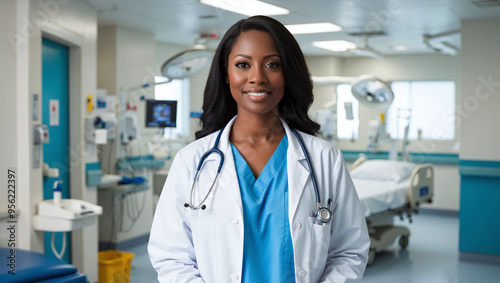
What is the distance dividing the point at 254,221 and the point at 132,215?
4641 mm

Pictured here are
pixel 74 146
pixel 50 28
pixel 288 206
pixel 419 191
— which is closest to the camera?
pixel 288 206

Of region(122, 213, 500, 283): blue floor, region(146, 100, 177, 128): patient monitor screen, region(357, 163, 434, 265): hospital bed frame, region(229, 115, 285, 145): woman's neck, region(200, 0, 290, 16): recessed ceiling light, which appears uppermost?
region(200, 0, 290, 16): recessed ceiling light

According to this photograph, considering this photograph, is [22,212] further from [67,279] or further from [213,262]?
[213,262]

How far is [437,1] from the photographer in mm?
4375

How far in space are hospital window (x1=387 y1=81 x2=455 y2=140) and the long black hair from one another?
660cm

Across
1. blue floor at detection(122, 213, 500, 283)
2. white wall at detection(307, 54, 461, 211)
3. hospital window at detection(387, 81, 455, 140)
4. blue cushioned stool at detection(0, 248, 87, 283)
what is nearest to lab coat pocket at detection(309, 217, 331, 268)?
blue cushioned stool at detection(0, 248, 87, 283)

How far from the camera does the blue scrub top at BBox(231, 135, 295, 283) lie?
4.14ft

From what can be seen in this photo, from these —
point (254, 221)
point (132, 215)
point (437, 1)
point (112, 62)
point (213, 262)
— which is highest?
point (437, 1)

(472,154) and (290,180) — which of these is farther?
(472,154)

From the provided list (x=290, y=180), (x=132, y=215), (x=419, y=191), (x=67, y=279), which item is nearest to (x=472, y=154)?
(x=419, y=191)

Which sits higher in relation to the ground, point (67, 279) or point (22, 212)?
point (22, 212)

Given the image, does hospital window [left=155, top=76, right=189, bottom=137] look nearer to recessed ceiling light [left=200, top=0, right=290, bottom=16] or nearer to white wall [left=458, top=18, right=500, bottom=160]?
recessed ceiling light [left=200, top=0, right=290, bottom=16]

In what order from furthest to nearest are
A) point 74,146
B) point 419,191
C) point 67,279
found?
point 419,191, point 74,146, point 67,279

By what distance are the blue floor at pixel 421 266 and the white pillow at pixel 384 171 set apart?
782 millimetres
